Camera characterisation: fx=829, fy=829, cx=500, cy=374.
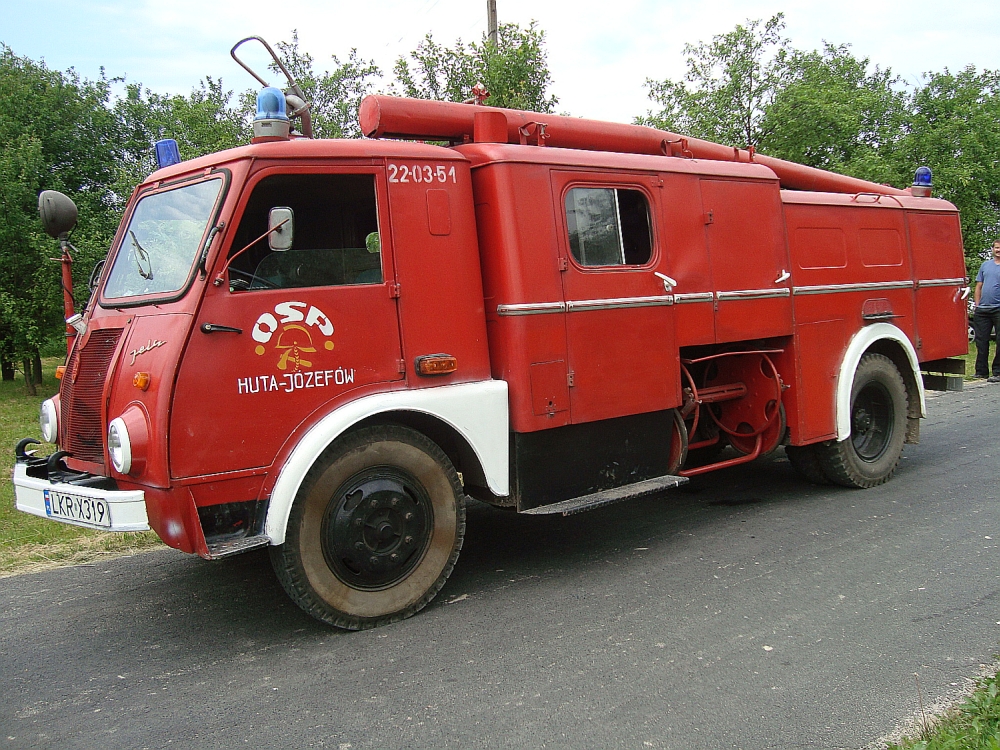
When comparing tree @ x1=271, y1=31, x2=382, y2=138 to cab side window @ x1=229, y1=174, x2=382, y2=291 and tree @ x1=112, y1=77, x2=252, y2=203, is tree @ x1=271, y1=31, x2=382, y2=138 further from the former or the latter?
cab side window @ x1=229, y1=174, x2=382, y2=291

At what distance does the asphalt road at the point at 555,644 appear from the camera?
3301mm

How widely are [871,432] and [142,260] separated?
19.2 feet

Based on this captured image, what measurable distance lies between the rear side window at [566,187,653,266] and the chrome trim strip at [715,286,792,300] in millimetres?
723

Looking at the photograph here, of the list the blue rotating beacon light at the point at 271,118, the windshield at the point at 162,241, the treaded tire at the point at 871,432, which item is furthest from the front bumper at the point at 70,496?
the treaded tire at the point at 871,432

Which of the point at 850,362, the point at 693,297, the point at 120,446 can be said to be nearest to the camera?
the point at 120,446

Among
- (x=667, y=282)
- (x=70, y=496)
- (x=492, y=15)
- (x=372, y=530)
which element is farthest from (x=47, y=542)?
(x=492, y=15)

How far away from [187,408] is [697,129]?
16.0 meters

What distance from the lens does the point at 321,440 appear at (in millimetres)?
4035

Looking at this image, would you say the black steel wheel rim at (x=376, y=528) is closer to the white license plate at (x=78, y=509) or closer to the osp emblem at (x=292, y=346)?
the osp emblem at (x=292, y=346)

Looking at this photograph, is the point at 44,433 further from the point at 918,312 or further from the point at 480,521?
the point at 918,312

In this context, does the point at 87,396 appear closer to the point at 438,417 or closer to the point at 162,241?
the point at 162,241

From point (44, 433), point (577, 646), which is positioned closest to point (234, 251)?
point (44, 433)

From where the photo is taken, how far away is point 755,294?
19.4 ft

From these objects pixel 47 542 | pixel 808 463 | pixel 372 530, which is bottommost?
pixel 808 463
